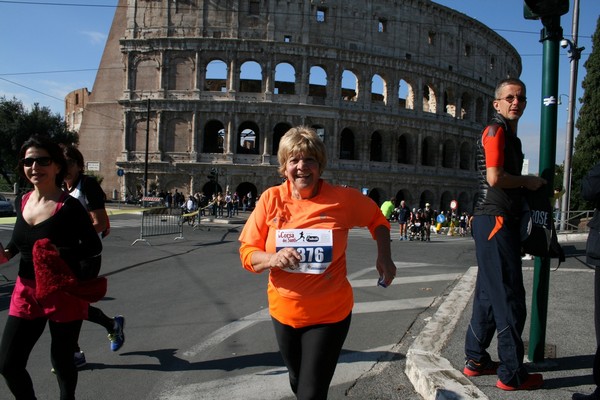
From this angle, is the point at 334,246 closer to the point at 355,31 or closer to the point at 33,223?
the point at 33,223

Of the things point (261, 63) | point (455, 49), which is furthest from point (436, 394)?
point (455, 49)

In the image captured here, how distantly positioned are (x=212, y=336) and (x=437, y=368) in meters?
2.56

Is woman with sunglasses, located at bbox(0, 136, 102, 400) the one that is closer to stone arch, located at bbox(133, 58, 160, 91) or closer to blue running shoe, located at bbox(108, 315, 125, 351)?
blue running shoe, located at bbox(108, 315, 125, 351)

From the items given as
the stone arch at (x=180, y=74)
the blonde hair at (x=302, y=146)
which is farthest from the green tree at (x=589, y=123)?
the blonde hair at (x=302, y=146)

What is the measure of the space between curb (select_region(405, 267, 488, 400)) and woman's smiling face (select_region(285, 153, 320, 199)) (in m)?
1.64

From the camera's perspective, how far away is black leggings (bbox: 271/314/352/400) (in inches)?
98.9

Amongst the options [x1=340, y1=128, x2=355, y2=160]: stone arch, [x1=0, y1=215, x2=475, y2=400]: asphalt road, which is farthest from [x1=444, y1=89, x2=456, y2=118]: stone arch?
[x1=0, y1=215, x2=475, y2=400]: asphalt road

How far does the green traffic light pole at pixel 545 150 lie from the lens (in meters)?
→ 3.55

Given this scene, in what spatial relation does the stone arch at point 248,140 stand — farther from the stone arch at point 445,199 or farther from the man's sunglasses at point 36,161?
the man's sunglasses at point 36,161

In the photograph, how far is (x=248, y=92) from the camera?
39.6 meters

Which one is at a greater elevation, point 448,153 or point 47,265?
point 448,153

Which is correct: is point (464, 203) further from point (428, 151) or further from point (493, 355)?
point (493, 355)

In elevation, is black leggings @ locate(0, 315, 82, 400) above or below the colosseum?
below

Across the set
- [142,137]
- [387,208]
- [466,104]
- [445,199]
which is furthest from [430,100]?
[387,208]
